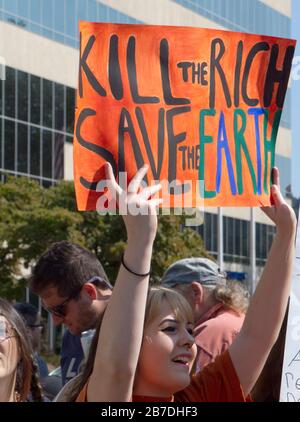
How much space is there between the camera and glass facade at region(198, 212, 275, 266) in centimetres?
4269

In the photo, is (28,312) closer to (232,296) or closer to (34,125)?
(232,296)

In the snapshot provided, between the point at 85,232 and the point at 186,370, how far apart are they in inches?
1011

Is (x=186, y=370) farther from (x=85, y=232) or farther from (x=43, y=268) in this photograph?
(x=85, y=232)

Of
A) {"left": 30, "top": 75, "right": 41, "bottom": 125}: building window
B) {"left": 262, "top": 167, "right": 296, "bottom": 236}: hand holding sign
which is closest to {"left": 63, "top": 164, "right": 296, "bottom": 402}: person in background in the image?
{"left": 262, "top": 167, "right": 296, "bottom": 236}: hand holding sign

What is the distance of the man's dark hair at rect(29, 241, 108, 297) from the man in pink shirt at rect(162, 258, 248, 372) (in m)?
0.49

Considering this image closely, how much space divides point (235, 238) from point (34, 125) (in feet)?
38.9

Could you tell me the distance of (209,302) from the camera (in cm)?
538

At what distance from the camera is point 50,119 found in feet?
119

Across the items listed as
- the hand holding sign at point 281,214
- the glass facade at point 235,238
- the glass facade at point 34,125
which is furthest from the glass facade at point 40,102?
the hand holding sign at point 281,214

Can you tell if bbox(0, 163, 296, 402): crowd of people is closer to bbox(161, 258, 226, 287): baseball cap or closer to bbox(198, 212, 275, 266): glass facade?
bbox(161, 258, 226, 287): baseball cap

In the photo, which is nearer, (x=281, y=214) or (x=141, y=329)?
(x=141, y=329)

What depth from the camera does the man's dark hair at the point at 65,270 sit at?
495cm

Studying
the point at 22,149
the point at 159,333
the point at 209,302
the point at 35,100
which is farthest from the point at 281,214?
the point at 35,100

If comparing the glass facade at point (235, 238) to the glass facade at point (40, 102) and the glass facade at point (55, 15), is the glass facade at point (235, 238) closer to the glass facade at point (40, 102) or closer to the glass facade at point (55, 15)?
the glass facade at point (40, 102)
